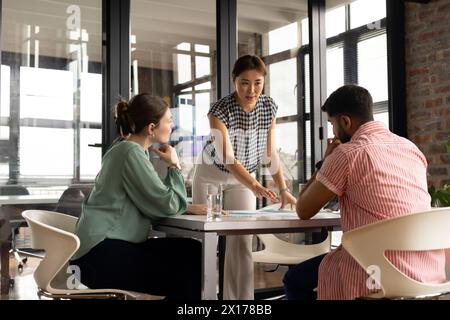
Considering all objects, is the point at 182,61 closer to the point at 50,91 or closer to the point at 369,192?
the point at 50,91

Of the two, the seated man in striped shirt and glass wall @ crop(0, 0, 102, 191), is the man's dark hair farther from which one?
glass wall @ crop(0, 0, 102, 191)

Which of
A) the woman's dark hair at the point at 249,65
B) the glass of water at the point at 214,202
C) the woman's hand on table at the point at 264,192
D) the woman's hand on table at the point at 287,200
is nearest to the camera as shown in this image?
the glass of water at the point at 214,202

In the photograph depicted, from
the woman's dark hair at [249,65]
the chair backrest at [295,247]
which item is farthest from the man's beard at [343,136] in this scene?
the chair backrest at [295,247]

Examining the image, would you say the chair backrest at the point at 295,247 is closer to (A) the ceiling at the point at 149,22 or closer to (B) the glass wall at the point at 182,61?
(B) the glass wall at the point at 182,61

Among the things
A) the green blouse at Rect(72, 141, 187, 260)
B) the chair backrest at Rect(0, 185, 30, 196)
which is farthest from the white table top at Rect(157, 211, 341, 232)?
the chair backrest at Rect(0, 185, 30, 196)

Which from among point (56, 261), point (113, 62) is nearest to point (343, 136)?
point (56, 261)

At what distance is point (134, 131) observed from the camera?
7.30 ft

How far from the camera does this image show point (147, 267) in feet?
6.65

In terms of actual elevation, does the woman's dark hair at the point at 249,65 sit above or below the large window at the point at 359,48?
below

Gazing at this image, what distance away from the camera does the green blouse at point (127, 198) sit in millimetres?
2027

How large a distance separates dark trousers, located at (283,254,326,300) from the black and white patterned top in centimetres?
103

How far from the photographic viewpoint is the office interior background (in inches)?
140

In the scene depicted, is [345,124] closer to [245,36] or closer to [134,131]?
[134,131]

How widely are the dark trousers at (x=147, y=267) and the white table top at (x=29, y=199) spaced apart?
5.34ft
